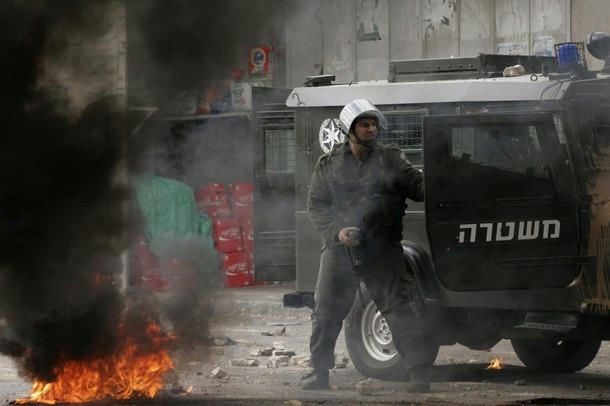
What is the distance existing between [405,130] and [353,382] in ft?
6.04

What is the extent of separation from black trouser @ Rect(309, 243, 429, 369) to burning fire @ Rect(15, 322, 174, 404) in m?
1.13

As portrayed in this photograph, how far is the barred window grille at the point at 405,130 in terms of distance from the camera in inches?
345

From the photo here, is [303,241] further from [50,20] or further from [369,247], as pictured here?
[50,20]

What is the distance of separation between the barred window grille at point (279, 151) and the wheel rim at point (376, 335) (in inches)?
71.1

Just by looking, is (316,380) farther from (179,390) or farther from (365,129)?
(365,129)

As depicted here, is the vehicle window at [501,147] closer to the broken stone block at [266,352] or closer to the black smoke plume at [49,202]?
the black smoke plume at [49,202]

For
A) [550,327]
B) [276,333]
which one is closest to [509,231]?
[550,327]

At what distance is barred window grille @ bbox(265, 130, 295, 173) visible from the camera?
1006 centimetres

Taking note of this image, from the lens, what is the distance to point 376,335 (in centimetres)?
862

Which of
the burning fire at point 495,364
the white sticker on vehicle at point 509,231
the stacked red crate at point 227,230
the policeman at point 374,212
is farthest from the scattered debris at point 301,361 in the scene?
the stacked red crate at point 227,230

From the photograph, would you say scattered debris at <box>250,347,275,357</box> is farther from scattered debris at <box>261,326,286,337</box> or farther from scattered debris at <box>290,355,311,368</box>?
scattered debris at <box>261,326,286,337</box>

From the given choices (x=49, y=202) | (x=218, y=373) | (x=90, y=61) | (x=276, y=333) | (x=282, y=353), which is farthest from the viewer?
(x=276, y=333)

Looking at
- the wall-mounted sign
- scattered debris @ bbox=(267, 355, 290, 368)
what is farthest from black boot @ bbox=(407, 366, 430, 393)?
the wall-mounted sign

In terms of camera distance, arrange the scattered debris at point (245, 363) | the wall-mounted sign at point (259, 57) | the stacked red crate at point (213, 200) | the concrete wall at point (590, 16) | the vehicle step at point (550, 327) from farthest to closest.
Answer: the stacked red crate at point (213, 200)
the concrete wall at point (590, 16)
the scattered debris at point (245, 363)
the wall-mounted sign at point (259, 57)
the vehicle step at point (550, 327)
